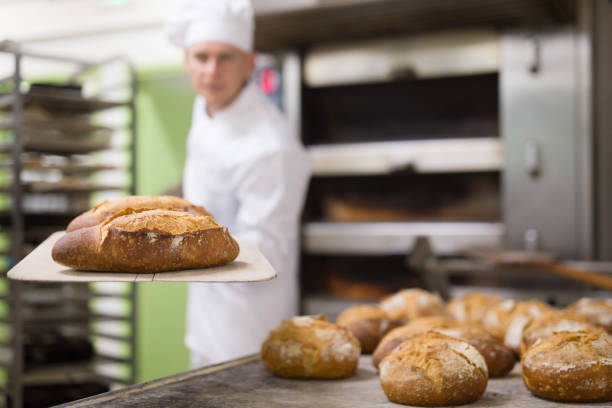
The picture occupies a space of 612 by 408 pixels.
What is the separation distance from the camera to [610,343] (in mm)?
1138

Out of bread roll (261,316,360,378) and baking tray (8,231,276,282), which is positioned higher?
baking tray (8,231,276,282)

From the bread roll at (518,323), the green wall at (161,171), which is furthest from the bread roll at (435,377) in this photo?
the green wall at (161,171)

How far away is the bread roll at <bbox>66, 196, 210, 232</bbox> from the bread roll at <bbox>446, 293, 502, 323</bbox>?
32.5 inches

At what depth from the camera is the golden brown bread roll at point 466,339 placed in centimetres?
125


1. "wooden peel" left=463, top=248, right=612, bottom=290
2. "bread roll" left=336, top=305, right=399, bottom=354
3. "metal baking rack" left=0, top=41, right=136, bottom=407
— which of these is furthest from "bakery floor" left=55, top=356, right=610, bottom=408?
"metal baking rack" left=0, top=41, right=136, bottom=407

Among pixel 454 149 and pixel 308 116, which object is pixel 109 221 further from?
pixel 308 116

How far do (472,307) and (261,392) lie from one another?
0.77m

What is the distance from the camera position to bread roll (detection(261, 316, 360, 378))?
4.04 feet

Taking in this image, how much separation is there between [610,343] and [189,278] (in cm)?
75

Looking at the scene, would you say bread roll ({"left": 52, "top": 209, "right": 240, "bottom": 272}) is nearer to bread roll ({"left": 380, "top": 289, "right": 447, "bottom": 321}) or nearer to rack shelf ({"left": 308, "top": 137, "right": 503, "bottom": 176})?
bread roll ({"left": 380, "top": 289, "right": 447, "bottom": 321})

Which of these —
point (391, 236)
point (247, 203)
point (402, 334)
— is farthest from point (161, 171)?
point (402, 334)

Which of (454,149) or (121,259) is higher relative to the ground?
(454,149)

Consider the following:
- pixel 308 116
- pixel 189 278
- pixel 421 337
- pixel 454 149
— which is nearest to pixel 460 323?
pixel 421 337

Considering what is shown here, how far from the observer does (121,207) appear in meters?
1.11
